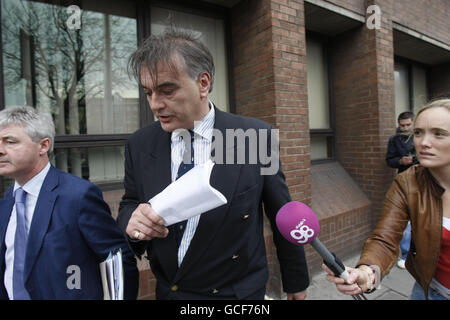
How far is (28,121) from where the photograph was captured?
59.5 inches

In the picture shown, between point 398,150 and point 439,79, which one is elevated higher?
point 439,79

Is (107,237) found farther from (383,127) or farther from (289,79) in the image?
(383,127)

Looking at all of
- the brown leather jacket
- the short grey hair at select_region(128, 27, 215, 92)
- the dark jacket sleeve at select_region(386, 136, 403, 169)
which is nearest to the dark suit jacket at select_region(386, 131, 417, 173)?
the dark jacket sleeve at select_region(386, 136, 403, 169)

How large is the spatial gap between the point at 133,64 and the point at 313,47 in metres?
4.11

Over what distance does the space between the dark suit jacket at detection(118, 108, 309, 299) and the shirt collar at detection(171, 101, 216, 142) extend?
0.04 meters

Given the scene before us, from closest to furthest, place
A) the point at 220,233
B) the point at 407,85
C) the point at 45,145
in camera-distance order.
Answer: the point at 220,233
the point at 45,145
the point at 407,85

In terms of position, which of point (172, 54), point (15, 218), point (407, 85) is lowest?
point (15, 218)

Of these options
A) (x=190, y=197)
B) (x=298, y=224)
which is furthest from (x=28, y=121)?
(x=298, y=224)

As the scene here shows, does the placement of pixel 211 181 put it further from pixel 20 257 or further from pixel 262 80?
pixel 262 80

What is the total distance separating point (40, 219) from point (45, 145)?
44 cm

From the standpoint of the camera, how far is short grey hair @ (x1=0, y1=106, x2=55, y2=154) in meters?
1.48

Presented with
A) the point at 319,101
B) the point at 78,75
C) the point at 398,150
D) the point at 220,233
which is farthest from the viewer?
the point at 319,101

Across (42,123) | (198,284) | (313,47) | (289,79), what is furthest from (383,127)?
(42,123)

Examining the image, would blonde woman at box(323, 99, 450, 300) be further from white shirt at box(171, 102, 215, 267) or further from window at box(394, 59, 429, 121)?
window at box(394, 59, 429, 121)
